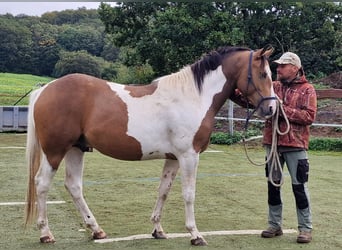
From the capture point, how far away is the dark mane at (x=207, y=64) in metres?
3.94

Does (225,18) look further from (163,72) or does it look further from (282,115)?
(282,115)

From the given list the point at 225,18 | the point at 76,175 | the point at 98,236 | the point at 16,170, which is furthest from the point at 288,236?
the point at 225,18

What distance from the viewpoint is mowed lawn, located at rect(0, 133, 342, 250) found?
151 inches

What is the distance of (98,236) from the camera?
3.89 meters

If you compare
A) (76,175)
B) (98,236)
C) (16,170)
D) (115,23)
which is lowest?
(16,170)

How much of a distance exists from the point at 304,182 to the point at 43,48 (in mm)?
12951

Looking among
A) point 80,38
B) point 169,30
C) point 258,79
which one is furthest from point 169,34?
point 258,79

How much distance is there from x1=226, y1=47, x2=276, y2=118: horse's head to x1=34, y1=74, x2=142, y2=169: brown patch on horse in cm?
101

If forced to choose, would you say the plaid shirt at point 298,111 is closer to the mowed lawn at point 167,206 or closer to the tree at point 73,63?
the mowed lawn at point 167,206

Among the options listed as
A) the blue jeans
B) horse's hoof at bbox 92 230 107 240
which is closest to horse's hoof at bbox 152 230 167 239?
horse's hoof at bbox 92 230 107 240

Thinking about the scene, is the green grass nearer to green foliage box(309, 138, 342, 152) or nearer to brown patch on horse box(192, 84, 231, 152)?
green foliage box(309, 138, 342, 152)

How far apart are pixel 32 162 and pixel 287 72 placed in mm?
2241

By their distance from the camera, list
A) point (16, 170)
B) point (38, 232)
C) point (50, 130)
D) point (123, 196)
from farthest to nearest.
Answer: point (16, 170) < point (123, 196) < point (38, 232) < point (50, 130)

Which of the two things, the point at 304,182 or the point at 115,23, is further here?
the point at 115,23
